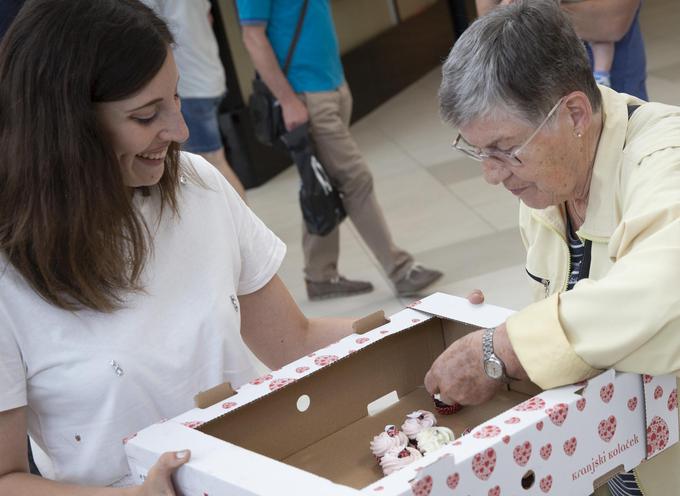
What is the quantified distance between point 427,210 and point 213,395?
423 cm

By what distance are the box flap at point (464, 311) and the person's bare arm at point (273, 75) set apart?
2569 mm

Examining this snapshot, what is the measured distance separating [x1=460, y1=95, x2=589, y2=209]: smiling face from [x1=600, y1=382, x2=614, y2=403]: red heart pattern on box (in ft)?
1.40

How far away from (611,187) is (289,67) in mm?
2873

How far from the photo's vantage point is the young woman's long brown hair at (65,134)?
5.86 ft

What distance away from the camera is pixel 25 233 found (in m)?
1.82

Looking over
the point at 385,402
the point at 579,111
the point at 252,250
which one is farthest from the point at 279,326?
the point at 579,111

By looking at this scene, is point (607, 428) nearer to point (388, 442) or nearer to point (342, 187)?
point (388, 442)

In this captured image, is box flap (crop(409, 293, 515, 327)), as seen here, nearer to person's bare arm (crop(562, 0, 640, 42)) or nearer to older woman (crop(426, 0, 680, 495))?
older woman (crop(426, 0, 680, 495))

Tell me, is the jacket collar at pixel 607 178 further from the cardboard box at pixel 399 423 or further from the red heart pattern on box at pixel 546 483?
the red heart pattern on box at pixel 546 483

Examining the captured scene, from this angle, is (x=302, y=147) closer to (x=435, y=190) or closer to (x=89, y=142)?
(x=435, y=190)

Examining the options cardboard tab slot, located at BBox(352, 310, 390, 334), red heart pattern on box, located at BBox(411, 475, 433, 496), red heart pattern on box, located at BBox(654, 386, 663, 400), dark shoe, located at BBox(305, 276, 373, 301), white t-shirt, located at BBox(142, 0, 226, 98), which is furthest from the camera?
dark shoe, located at BBox(305, 276, 373, 301)

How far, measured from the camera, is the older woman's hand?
5.39ft

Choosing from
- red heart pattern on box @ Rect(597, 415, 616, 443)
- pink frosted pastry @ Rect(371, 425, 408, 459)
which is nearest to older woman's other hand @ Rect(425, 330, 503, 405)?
pink frosted pastry @ Rect(371, 425, 408, 459)

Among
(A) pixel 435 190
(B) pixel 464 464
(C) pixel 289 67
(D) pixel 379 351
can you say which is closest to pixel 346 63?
Answer: (A) pixel 435 190
